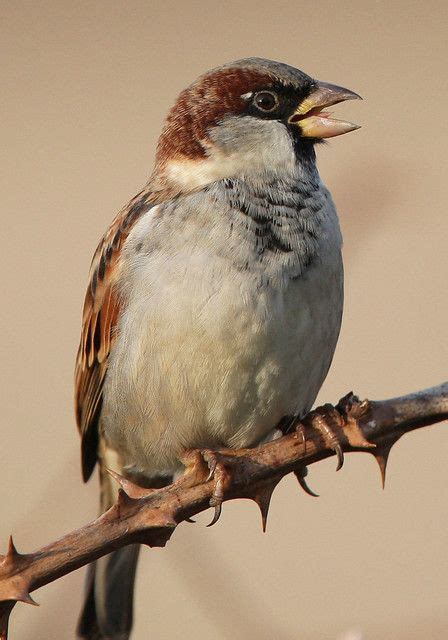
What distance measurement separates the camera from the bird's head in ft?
8.66

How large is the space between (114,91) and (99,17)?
14.0 inches

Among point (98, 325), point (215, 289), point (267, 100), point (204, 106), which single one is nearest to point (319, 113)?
point (267, 100)

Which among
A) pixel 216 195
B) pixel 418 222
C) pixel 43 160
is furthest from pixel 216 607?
pixel 43 160

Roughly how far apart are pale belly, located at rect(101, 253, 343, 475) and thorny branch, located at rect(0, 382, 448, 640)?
0.28m

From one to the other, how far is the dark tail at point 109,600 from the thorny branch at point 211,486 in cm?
71

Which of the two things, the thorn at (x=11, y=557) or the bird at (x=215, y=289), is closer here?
the thorn at (x=11, y=557)

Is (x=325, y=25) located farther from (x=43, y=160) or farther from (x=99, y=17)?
(x=43, y=160)

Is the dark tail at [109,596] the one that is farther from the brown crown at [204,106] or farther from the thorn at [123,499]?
the thorn at [123,499]

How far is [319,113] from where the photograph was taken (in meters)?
2.68

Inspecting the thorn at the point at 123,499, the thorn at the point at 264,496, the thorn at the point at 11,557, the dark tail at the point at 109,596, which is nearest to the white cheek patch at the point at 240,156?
the dark tail at the point at 109,596

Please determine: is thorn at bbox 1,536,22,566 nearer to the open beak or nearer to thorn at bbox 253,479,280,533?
thorn at bbox 253,479,280,533

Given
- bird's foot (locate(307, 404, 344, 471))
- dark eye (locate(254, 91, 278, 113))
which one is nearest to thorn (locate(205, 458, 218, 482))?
bird's foot (locate(307, 404, 344, 471))

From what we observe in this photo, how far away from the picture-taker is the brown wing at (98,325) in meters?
2.67

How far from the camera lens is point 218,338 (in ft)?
7.97
